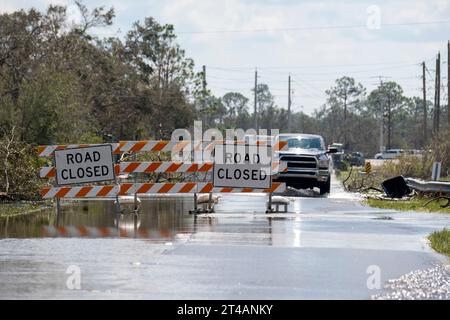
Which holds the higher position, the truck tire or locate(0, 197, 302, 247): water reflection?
locate(0, 197, 302, 247): water reflection

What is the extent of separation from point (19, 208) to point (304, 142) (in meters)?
14.0

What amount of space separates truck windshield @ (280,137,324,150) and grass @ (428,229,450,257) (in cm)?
1698

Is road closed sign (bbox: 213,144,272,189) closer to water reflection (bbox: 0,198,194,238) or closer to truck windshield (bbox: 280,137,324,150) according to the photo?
water reflection (bbox: 0,198,194,238)

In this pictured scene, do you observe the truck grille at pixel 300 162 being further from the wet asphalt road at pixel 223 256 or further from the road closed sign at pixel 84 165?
the road closed sign at pixel 84 165

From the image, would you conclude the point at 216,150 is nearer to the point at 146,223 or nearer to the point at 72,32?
the point at 146,223

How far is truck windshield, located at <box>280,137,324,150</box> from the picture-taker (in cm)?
3416

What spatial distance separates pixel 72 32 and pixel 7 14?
6895 millimetres

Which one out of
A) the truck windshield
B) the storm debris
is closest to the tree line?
the truck windshield

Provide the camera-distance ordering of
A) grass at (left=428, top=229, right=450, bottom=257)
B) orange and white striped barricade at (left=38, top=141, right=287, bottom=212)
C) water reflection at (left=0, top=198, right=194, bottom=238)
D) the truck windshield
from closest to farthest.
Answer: grass at (left=428, top=229, right=450, bottom=257)
water reflection at (left=0, top=198, right=194, bottom=238)
orange and white striped barricade at (left=38, top=141, right=287, bottom=212)
the truck windshield

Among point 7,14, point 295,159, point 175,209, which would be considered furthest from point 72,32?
point 175,209

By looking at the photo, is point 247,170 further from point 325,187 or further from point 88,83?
point 88,83

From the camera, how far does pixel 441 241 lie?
621 inches

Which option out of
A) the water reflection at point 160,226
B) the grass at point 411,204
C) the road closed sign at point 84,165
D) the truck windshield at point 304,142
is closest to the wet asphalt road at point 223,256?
the water reflection at point 160,226

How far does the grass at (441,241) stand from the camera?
588 inches
